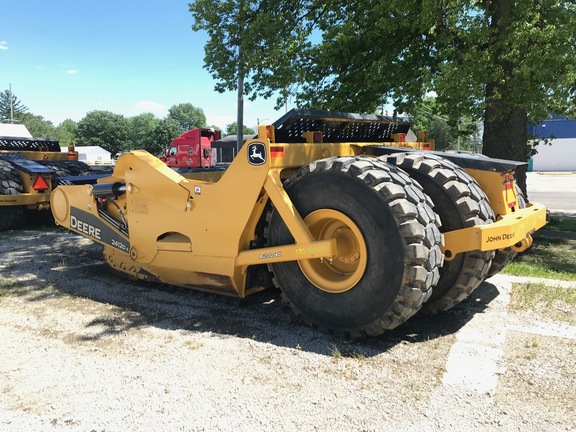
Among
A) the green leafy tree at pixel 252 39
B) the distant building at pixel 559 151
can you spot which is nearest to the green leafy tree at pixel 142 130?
the distant building at pixel 559 151

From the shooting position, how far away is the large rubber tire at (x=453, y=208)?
3658 mm

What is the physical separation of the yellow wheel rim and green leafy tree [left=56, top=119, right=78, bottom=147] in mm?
105137

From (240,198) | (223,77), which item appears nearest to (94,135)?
(223,77)

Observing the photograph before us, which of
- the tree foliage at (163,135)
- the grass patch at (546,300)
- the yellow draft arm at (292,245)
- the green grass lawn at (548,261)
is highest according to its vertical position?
the tree foliage at (163,135)

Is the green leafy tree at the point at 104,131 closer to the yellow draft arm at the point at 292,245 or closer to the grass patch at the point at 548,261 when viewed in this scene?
the grass patch at the point at 548,261

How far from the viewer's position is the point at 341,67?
912 centimetres

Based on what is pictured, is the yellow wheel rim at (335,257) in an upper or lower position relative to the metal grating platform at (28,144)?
lower

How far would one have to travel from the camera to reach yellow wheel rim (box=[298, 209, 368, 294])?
146 inches

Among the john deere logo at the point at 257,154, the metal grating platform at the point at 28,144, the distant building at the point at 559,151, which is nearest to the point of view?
the john deere logo at the point at 257,154

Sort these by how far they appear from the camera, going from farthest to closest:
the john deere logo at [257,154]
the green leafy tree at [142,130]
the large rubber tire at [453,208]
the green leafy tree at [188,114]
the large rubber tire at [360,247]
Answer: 1. the green leafy tree at [188,114]
2. the green leafy tree at [142,130]
3. the john deere logo at [257,154]
4. the large rubber tire at [453,208]
5. the large rubber tire at [360,247]

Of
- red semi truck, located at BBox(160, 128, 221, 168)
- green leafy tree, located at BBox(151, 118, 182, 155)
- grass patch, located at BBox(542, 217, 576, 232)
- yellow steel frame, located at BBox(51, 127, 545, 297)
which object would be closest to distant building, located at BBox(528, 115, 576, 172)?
red semi truck, located at BBox(160, 128, 221, 168)

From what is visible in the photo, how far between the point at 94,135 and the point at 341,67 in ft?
279

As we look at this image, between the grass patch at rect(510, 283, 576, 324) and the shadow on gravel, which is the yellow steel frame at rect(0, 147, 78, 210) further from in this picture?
the grass patch at rect(510, 283, 576, 324)

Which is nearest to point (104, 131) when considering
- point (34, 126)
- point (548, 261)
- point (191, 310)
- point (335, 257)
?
point (34, 126)
